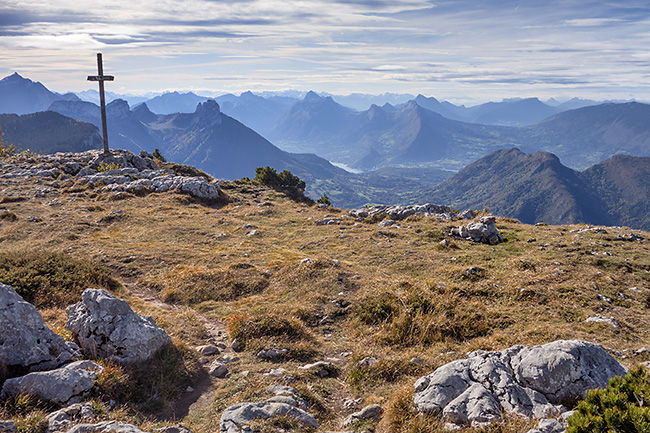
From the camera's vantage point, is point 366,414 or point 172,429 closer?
point 172,429

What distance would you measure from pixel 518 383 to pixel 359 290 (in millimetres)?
8717

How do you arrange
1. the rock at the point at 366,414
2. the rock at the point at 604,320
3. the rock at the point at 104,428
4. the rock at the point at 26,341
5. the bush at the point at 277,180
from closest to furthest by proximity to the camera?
the rock at the point at 104,428 → the rock at the point at 366,414 → the rock at the point at 26,341 → the rock at the point at 604,320 → the bush at the point at 277,180

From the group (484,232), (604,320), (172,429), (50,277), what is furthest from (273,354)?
(484,232)

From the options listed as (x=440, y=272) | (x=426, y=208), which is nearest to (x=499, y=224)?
(x=426, y=208)

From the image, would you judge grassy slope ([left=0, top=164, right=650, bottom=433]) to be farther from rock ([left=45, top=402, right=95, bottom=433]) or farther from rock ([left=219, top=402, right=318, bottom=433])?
rock ([left=45, top=402, right=95, bottom=433])

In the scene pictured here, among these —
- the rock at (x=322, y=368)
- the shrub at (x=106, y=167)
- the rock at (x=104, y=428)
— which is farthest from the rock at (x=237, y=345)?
the shrub at (x=106, y=167)

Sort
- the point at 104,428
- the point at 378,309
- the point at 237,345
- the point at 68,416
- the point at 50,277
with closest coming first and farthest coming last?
the point at 104,428 → the point at 68,416 → the point at 237,345 → the point at 378,309 → the point at 50,277

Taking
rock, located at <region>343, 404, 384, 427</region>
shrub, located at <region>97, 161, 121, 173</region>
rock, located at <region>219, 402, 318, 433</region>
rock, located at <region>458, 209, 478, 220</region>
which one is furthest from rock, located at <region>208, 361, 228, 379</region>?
shrub, located at <region>97, 161, 121, 173</region>

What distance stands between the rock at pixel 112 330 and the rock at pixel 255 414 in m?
3.81

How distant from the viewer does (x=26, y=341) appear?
8.39 metres

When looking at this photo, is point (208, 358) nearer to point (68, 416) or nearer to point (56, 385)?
point (56, 385)

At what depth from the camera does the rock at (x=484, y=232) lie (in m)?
23.7

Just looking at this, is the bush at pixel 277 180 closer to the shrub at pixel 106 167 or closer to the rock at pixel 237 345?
the shrub at pixel 106 167

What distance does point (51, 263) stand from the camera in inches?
597
